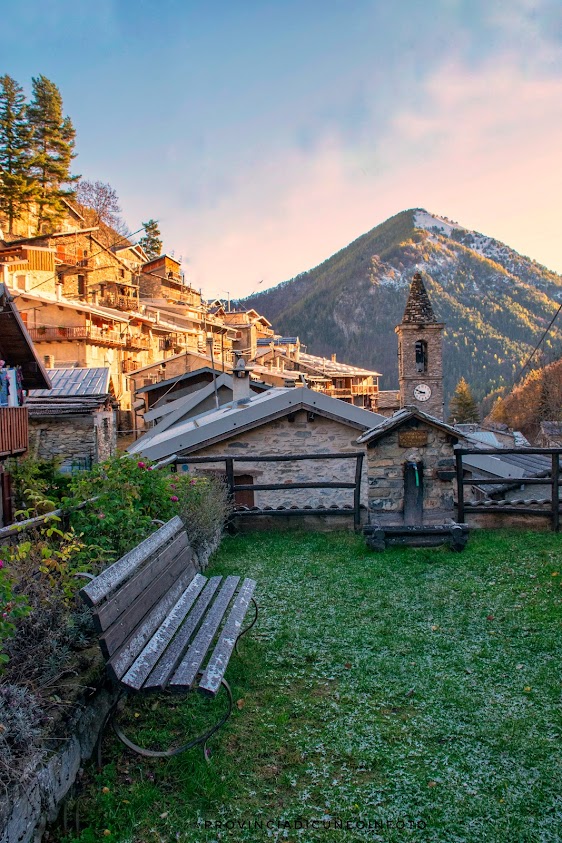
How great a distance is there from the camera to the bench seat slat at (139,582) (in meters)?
3.33

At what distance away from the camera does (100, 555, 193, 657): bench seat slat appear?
10.8 ft

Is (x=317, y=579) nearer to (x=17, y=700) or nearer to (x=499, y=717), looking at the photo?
(x=499, y=717)

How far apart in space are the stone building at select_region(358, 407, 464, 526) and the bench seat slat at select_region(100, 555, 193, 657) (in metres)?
3.91

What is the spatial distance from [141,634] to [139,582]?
39 centimetres

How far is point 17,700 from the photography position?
2818 mm

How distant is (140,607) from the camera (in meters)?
3.87

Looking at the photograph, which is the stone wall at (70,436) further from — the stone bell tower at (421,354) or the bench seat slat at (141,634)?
the bench seat slat at (141,634)

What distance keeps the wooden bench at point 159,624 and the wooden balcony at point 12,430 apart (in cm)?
677

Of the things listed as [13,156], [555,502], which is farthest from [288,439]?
[13,156]

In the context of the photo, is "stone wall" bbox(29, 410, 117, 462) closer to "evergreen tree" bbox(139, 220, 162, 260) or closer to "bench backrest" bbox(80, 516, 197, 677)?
"bench backrest" bbox(80, 516, 197, 677)

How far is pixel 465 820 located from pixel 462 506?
607 centimetres

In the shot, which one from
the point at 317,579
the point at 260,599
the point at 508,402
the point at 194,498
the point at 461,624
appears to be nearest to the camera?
the point at 461,624

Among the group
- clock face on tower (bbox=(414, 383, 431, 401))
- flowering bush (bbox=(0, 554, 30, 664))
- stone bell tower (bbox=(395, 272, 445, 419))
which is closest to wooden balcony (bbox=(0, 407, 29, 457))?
flowering bush (bbox=(0, 554, 30, 664))

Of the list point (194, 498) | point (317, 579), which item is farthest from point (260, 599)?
point (194, 498)
